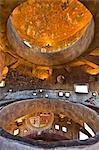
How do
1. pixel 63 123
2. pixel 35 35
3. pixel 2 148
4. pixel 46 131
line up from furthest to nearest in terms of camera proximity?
pixel 46 131 < pixel 63 123 < pixel 35 35 < pixel 2 148

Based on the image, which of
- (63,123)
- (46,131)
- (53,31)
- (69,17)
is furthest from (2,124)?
(46,131)

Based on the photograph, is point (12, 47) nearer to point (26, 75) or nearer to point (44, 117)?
point (26, 75)

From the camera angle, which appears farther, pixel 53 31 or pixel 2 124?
pixel 53 31

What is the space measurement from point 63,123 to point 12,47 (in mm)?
6209

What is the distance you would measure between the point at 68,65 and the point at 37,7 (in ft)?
7.46

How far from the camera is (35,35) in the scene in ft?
33.0

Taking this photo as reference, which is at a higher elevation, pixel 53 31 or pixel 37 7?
pixel 37 7

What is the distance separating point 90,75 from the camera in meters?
10.4

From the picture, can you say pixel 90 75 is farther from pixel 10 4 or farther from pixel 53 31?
pixel 10 4

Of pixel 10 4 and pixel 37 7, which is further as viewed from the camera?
Result: pixel 37 7

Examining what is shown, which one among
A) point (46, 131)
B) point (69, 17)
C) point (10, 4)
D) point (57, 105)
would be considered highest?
point (69, 17)

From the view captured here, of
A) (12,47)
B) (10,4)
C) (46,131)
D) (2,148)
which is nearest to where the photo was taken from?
(10,4)

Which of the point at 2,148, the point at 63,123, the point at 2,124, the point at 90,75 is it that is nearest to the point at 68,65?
the point at 90,75

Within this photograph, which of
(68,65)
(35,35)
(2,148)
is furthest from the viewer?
(35,35)
